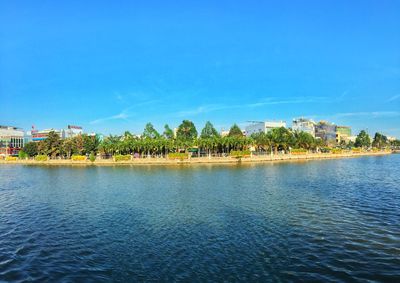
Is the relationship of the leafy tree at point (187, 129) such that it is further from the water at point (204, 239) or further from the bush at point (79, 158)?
the water at point (204, 239)

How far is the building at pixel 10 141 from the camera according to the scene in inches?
6526

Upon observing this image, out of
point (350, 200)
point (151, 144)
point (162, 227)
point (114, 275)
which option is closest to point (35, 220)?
point (162, 227)

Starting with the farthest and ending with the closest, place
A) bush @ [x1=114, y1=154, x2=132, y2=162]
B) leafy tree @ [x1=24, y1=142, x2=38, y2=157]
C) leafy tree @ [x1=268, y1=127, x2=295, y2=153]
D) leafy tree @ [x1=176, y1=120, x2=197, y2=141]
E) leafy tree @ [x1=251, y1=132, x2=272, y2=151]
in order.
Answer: leafy tree @ [x1=176, y1=120, x2=197, y2=141] → leafy tree @ [x1=24, y1=142, x2=38, y2=157] → leafy tree @ [x1=251, y1=132, x2=272, y2=151] → leafy tree @ [x1=268, y1=127, x2=295, y2=153] → bush @ [x1=114, y1=154, x2=132, y2=162]

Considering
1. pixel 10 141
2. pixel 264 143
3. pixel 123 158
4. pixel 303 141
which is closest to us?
pixel 123 158

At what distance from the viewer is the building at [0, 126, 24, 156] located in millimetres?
165750

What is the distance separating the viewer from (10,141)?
561ft

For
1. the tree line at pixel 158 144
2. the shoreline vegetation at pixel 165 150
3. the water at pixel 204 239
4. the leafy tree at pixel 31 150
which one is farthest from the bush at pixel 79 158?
the water at pixel 204 239

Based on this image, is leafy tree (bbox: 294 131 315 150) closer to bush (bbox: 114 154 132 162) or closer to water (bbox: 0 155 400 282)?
bush (bbox: 114 154 132 162)

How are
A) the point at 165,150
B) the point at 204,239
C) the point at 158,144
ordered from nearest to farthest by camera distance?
the point at 204,239
the point at 158,144
the point at 165,150

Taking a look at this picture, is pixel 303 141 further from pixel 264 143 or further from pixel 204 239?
pixel 204 239

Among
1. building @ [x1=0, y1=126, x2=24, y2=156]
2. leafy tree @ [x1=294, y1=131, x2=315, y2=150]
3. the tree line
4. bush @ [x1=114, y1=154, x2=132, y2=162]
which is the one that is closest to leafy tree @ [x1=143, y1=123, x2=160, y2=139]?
the tree line

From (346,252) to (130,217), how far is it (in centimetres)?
Answer: 1485

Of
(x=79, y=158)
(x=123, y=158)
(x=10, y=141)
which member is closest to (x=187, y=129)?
(x=123, y=158)

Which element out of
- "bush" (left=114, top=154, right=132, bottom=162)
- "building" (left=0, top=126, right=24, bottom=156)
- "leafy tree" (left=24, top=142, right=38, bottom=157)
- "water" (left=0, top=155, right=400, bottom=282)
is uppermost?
"building" (left=0, top=126, right=24, bottom=156)
